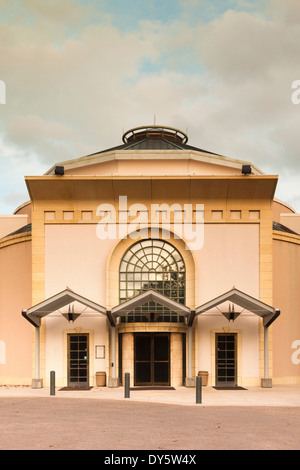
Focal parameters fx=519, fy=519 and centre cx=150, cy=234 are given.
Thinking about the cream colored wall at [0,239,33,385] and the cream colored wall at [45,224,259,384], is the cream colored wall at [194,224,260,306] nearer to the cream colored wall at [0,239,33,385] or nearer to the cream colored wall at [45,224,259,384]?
the cream colored wall at [45,224,259,384]

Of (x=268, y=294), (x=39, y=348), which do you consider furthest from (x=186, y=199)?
(x=39, y=348)

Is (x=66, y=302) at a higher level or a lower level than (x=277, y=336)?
higher

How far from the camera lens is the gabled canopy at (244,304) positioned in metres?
23.3

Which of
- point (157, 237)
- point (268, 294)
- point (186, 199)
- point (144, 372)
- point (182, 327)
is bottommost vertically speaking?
point (144, 372)

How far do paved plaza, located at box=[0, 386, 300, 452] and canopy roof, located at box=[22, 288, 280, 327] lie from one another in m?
3.50

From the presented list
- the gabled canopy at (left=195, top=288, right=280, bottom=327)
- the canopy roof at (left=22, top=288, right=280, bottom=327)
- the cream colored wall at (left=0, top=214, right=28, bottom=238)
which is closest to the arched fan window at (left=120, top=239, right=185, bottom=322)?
the canopy roof at (left=22, top=288, right=280, bottom=327)

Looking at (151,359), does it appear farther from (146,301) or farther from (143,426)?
(143,426)

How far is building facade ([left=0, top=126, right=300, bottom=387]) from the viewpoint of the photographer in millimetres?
25078

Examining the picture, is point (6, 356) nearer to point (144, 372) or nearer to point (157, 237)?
point (144, 372)

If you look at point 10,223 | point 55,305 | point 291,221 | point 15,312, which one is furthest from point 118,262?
point 291,221

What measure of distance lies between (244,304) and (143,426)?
40.0 ft

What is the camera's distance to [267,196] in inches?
1027

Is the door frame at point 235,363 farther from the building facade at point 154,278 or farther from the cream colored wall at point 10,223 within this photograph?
the cream colored wall at point 10,223
